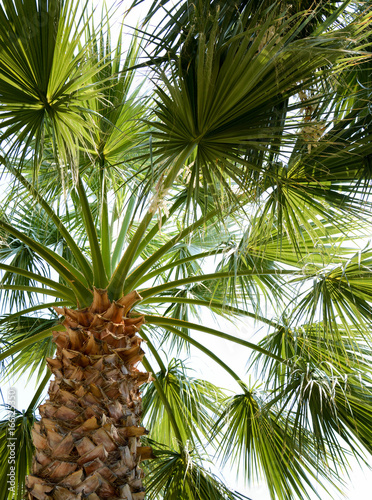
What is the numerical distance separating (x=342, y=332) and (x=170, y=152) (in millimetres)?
2278

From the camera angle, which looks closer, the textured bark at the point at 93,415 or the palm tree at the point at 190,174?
the palm tree at the point at 190,174

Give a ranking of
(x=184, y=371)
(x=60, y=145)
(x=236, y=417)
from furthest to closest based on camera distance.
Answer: (x=184, y=371) → (x=236, y=417) → (x=60, y=145)

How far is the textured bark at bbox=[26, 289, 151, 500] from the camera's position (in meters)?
2.11

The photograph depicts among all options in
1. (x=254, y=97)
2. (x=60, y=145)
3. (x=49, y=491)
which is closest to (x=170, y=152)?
(x=254, y=97)

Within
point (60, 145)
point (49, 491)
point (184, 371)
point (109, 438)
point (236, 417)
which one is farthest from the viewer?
point (184, 371)

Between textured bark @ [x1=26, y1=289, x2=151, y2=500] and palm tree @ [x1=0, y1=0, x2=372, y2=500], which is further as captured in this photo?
textured bark @ [x1=26, y1=289, x2=151, y2=500]

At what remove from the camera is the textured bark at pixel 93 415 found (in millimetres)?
2113

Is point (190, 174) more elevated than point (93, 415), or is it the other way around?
point (190, 174)

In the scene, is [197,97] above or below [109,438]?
above

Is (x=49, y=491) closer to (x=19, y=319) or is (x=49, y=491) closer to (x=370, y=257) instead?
(x=19, y=319)

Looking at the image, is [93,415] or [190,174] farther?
[190,174]

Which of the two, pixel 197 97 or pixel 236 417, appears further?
pixel 236 417

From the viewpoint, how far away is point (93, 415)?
2.25m

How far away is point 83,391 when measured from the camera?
91.4 inches
